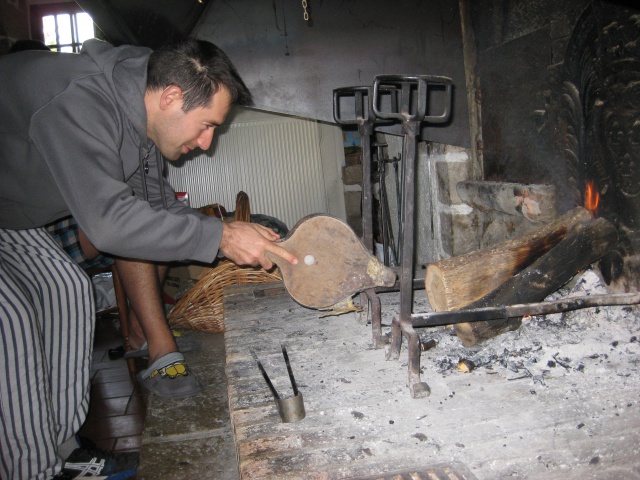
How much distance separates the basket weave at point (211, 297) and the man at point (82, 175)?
94cm

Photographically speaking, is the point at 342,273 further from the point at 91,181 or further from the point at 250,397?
the point at 91,181

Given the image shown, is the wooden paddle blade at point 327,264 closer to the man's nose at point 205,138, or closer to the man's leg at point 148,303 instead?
the man's nose at point 205,138

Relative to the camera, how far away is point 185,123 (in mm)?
1562

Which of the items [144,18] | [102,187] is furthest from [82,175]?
[144,18]

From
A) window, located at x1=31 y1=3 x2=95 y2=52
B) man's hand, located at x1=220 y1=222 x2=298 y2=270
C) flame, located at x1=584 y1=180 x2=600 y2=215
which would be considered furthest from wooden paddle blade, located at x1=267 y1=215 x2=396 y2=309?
window, located at x1=31 y1=3 x2=95 y2=52

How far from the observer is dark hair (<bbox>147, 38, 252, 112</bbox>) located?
4.87ft

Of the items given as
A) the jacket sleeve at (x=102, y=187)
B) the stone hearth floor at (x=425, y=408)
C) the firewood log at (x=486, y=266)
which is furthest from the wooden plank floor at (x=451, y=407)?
the jacket sleeve at (x=102, y=187)

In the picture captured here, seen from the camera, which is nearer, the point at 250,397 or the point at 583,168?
the point at 250,397

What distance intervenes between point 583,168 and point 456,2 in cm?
102

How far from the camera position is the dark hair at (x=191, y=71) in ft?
4.87

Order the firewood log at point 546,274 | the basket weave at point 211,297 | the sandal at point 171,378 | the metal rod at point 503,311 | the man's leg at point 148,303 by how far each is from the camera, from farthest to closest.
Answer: the basket weave at point 211,297
the man's leg at point 148,303
the sandal at point 171,378
the firewood log at point 546,274
the metal rod at point 503,311

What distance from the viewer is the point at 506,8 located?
6.15 ft

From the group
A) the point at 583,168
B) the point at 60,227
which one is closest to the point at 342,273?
the point at 583,168

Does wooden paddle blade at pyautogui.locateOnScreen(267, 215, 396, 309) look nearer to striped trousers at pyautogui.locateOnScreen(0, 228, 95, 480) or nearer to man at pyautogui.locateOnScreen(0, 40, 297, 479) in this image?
man at pyautogui.locateOnScreen(0, 40, 297, 479)
